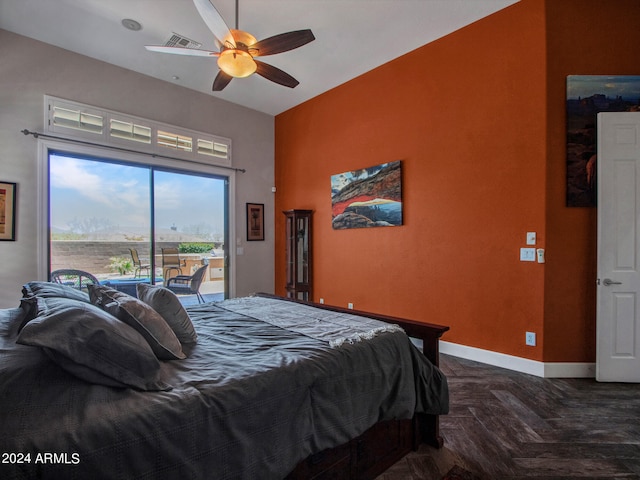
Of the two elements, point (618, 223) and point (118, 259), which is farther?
point (118, 259)

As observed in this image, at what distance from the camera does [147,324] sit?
4.64 ft

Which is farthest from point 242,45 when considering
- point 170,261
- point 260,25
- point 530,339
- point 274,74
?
point 530,339

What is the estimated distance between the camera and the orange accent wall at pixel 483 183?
116 inches

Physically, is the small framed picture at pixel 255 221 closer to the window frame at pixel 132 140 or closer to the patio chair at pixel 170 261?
the window frame at pixel 132 140

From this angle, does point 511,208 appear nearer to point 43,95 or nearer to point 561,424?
point 561,424

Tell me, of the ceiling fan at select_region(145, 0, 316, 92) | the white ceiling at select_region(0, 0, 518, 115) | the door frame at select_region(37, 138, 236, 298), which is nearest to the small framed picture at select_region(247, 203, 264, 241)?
the door frame at select_region(37, 138, 236, 298)

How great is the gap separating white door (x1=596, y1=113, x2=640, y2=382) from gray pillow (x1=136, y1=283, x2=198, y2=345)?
3.42 metres

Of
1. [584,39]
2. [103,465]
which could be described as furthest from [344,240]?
[103,465]

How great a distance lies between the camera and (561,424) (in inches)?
85.2

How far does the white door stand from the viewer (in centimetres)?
282

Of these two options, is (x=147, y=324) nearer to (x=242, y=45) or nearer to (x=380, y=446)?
(x=380, y=446)

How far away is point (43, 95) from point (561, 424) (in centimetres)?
576

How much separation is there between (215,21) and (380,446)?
2.97 meters

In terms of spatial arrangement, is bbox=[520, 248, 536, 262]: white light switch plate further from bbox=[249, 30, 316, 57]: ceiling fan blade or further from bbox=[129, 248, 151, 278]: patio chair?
bbox=[129, 248, 151, 278]: patio chair
